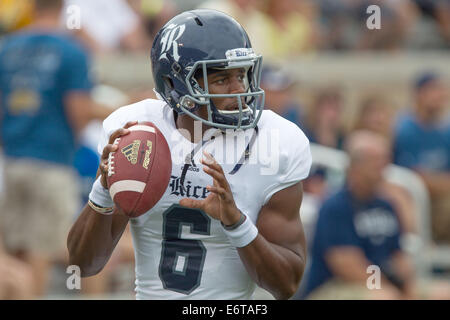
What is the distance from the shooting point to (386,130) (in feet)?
24.6

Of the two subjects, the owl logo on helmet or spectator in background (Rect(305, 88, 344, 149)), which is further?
spectator in background (Rect(305, 88, 344, 149))

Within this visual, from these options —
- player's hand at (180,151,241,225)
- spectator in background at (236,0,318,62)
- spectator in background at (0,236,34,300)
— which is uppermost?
spectator in background at (236,0,318,62)

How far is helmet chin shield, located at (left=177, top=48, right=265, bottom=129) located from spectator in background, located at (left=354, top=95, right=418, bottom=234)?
3428 mm

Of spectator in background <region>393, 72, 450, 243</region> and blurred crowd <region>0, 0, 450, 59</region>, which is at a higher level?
blurred crowd <region>0, 0, 450, 59</region>

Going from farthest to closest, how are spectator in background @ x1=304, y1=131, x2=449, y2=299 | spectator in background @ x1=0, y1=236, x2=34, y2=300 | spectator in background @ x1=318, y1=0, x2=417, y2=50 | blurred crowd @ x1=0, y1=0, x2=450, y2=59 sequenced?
spectator in background @ x1=318, y1=0, x2=417, y2=50 → blurred crowd @ x1=0, y1=0, x2=450, y2=59 → spectator in background @ x1=304, y1=131, x2=449, y2=299 → spectator in background @ x1=0, y1=236, x2=34, y2=300

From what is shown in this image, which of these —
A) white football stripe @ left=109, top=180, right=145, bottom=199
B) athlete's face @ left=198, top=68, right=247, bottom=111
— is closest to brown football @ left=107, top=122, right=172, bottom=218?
white football stripe @ left=109, top=180, right=145, bottom=199

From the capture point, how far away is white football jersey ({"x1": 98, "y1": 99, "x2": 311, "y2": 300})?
326 cm

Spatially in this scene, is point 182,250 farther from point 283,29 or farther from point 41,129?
point 283,29

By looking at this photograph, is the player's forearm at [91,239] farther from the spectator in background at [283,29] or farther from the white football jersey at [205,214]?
the spectator in background at [283,29]

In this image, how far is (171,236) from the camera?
3309mm

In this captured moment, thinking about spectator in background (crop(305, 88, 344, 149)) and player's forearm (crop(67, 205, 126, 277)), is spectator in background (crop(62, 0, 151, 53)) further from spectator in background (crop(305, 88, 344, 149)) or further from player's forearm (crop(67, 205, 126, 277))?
player's forearm (crop(67, 205, 126, 277))

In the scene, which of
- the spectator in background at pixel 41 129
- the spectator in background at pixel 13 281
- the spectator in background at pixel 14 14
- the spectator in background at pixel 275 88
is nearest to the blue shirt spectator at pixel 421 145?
the spectator in background at pixel 275 88

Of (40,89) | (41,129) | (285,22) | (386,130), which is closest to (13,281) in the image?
(41,129)

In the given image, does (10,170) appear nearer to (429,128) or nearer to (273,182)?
(273,182)
